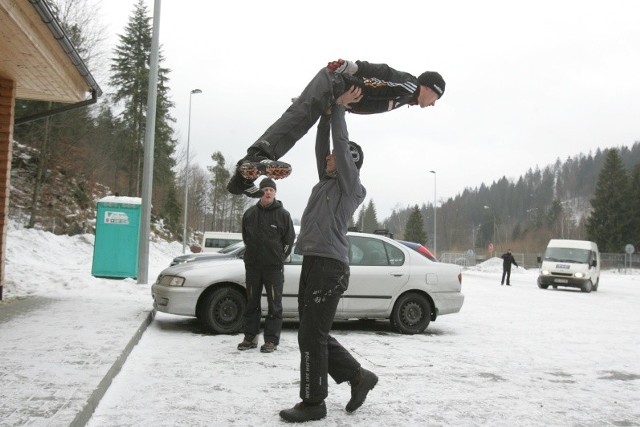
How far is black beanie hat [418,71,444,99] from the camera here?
12.3 feet

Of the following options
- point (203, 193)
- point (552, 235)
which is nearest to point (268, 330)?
point (203, 193)

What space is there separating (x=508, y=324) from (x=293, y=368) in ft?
20.5

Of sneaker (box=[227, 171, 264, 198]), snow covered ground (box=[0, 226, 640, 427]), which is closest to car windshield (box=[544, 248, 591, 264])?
snow covered ground (box=[0, 226, 640, 427])

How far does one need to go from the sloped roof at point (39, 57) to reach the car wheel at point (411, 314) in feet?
19.1

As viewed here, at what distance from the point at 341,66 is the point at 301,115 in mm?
428

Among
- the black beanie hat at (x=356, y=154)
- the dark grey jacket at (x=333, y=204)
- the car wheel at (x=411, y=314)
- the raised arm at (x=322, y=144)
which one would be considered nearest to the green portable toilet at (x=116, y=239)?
the car wheel at (x=411, y=314)

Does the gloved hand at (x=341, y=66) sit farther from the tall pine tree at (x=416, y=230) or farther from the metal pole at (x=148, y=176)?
the tall pine tree at (x=416, y=230)

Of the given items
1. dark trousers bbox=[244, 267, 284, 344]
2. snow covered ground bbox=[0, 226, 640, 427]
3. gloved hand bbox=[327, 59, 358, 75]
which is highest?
gloved hand bbox=[327, 59, 358, 75]

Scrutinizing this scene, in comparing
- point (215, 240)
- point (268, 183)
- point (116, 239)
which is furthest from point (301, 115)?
point (215, 240)

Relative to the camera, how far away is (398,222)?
146m

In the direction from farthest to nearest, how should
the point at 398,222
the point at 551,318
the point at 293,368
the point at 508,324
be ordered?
the point at 398,222
the point at 551,318
the point at 508,324
the point at 293,368

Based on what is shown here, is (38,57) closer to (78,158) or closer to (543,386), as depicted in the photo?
(543,386)

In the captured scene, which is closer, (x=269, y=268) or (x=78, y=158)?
(x=269, y=268)

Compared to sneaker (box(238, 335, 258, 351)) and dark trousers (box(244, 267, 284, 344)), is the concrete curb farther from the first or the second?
dark trousers (box(244, 267, 284, 344))
